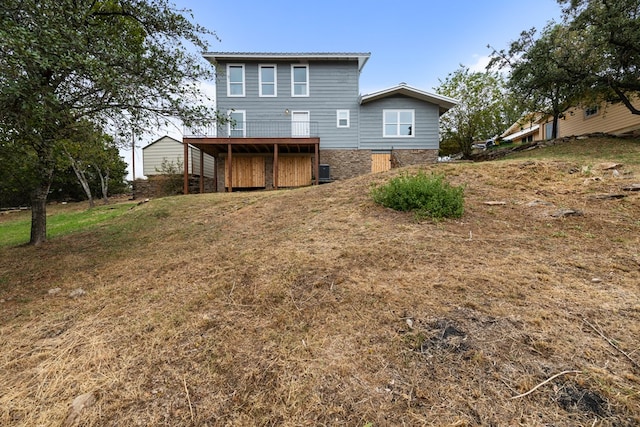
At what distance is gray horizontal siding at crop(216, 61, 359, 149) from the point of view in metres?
14.6

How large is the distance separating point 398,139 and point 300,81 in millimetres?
5660

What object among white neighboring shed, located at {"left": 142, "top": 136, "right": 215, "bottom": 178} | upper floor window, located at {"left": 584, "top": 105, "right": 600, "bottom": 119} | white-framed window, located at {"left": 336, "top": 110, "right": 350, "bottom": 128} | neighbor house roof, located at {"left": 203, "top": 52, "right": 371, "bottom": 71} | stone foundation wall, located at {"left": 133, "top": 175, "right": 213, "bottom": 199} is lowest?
stone foundation wall, located at {"left": 133, "top": 175, "right": 213, "bottom": 199}

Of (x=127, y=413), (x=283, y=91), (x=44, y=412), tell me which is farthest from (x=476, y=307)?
(x=283, y=91)

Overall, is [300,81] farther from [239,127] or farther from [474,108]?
[474,108]

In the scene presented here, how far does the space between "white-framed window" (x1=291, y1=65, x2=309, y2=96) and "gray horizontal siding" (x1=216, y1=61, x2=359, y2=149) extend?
0.58 ft

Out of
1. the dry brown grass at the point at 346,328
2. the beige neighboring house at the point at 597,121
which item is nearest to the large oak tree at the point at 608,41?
the beige neighboring house at the point at 597,121

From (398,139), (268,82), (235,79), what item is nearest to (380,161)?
(398,139)

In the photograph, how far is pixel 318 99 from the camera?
580 inches

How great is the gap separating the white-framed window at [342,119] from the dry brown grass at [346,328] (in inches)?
441

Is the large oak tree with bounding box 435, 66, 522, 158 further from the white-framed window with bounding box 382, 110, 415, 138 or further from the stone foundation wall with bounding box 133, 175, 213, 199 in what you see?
the stone foundation wall with bounding box 133, 175, 213, 199

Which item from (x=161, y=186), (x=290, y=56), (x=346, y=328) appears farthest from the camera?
(x=161, y=186)

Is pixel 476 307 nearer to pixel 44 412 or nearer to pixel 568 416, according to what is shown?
Answer: pixel 568 416

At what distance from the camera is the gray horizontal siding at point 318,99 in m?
14.6

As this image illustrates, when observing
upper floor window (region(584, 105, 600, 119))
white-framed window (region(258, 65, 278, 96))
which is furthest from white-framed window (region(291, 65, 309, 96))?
upper floor window (region(584, 105, 600, 119))
